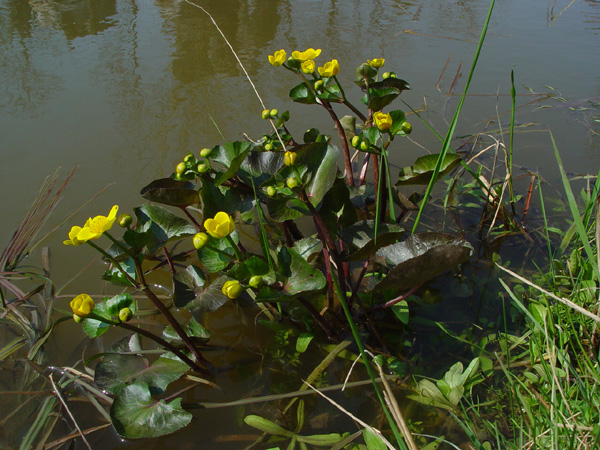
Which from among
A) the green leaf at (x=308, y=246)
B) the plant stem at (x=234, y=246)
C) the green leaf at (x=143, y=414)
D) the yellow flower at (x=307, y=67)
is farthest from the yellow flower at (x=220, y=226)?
the yellow flower at (x=307, y=67)

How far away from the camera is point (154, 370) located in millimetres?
1364

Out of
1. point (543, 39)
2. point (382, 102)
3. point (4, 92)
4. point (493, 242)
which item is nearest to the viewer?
point (382, 102)

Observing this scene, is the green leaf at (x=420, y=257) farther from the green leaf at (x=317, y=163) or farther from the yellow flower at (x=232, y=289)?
the yellow flower at (x=232, y=289)

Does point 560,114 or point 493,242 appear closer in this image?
point 493,242

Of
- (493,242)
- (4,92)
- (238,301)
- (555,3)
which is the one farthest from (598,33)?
(4,92)

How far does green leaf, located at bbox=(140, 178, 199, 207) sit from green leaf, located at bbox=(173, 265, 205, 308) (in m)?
0.23

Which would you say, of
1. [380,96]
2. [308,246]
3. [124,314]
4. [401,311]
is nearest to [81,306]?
[124,314]

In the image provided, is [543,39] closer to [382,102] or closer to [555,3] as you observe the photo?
Answer: [555,3]

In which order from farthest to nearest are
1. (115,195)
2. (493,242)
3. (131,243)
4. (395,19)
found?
1. (395,19)
2. (115,195)
3. (493,242)
4. (131,243)

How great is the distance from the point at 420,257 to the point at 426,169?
467 mm

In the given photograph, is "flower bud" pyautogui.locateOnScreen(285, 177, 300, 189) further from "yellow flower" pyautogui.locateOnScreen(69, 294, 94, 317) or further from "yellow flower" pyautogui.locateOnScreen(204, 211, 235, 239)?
"yellow flower" pyautogui.locateOnScreen(69, 294, 94, 317)

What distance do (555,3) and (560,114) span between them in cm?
217

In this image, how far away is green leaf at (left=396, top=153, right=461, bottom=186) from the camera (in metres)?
1.49

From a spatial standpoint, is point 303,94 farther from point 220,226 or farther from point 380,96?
point 220,226
